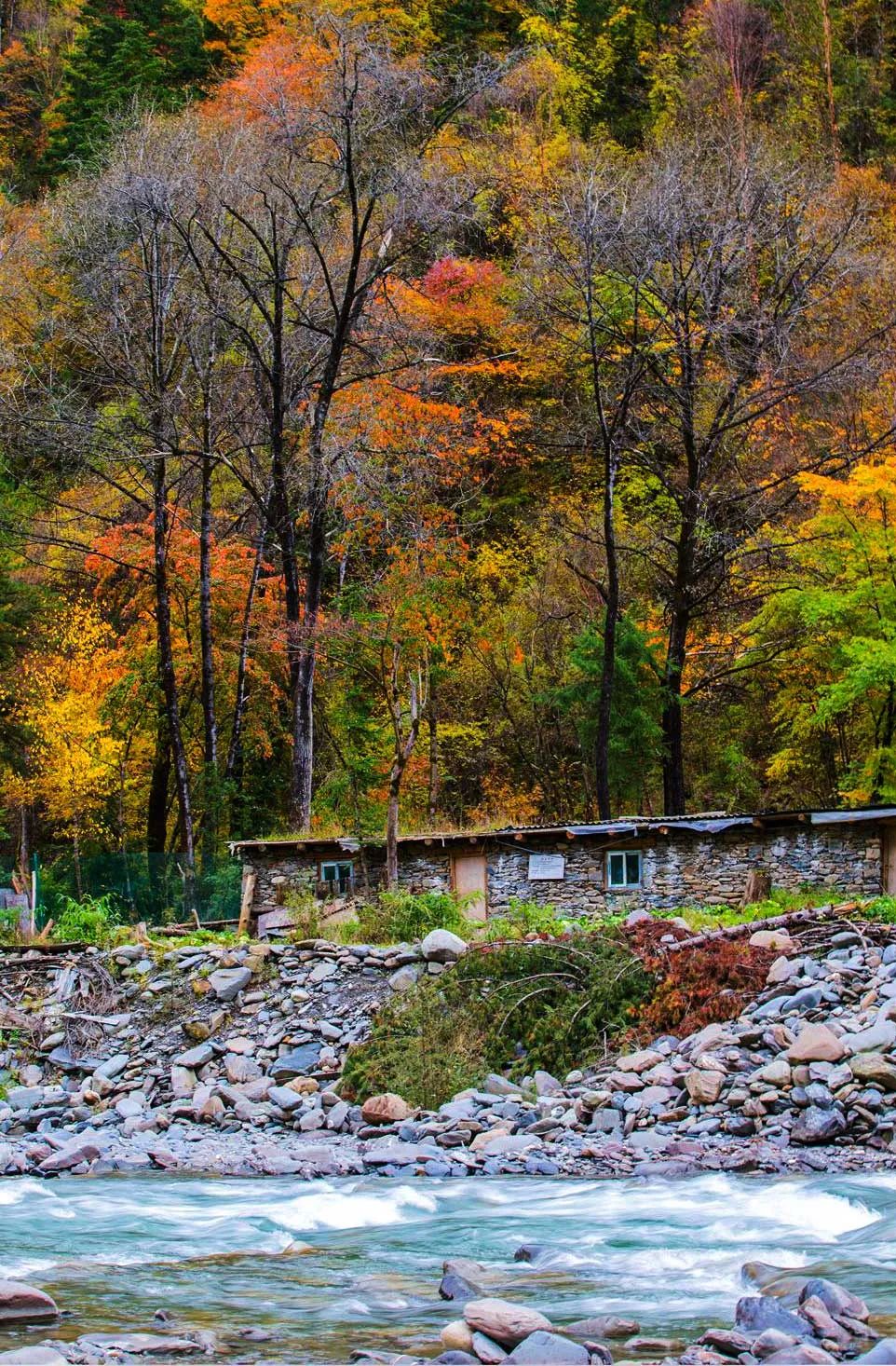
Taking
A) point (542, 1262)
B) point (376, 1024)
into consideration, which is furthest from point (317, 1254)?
point (376, 1024)

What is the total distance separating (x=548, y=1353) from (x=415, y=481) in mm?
26385

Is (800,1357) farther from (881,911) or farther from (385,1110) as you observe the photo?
(881,911)

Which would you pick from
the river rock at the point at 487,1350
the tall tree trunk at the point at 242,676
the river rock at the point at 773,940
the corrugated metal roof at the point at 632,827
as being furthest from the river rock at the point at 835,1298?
the tall tree trunk at the point at 242,676

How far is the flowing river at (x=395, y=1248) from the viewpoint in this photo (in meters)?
8.40

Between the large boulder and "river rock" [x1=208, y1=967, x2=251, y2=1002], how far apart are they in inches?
102

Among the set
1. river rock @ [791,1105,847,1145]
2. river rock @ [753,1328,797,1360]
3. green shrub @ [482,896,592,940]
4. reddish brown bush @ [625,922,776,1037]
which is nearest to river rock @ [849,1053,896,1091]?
river rock @ [791,1105,847,1145]

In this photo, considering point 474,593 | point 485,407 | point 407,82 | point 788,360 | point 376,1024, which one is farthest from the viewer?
point 485,407

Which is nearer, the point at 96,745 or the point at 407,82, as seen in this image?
the point at 407,82

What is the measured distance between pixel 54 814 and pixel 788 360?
21120mm

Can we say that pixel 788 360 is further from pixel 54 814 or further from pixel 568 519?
pixel 54 814

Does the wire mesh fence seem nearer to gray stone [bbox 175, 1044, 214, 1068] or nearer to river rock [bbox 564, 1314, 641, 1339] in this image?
gray stone [bbox 175, 1044, 214, 1068]

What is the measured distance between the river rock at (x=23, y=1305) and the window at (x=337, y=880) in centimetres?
1817

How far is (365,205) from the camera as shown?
31.7 meters

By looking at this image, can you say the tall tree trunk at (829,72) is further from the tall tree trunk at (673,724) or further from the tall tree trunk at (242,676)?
the tall tree trunk at (242,676)
